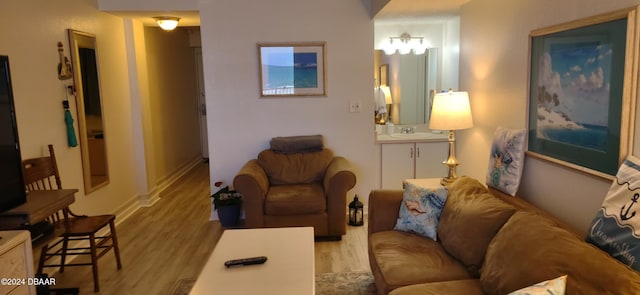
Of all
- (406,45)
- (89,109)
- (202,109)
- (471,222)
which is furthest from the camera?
(202,109)

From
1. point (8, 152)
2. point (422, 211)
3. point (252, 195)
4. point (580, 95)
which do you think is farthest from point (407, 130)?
point (8, 152)

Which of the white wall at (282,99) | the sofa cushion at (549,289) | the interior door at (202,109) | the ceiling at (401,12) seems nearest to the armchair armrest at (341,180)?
the white wall at (282,99)

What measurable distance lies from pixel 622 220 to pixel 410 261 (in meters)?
1.02

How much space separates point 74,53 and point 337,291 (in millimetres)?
3008

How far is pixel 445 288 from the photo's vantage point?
6.84 ft

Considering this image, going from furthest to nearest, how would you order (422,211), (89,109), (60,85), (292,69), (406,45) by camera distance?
(406,45) < (292,69) < (89,109) < (60,85) < (422,211)

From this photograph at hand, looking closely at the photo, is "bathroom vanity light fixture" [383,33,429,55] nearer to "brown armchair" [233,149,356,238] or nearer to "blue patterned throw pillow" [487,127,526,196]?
"brown armchair" [233,149,356,238]

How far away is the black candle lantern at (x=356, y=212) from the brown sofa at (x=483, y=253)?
4.24 feet

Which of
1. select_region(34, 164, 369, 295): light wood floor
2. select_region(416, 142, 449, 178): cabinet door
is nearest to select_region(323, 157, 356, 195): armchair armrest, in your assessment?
select_region(34, 164, 369, 295): light wood floor

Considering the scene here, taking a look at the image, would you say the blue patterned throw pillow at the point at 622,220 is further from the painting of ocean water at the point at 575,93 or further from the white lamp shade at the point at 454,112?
the white lamp shade at the point at 454,112

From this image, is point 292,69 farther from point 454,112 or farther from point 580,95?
point 580,95

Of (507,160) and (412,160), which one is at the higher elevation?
(507,160)

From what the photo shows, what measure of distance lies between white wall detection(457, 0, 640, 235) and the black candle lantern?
101 cm

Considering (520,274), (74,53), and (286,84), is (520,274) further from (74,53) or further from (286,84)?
(74,53)
